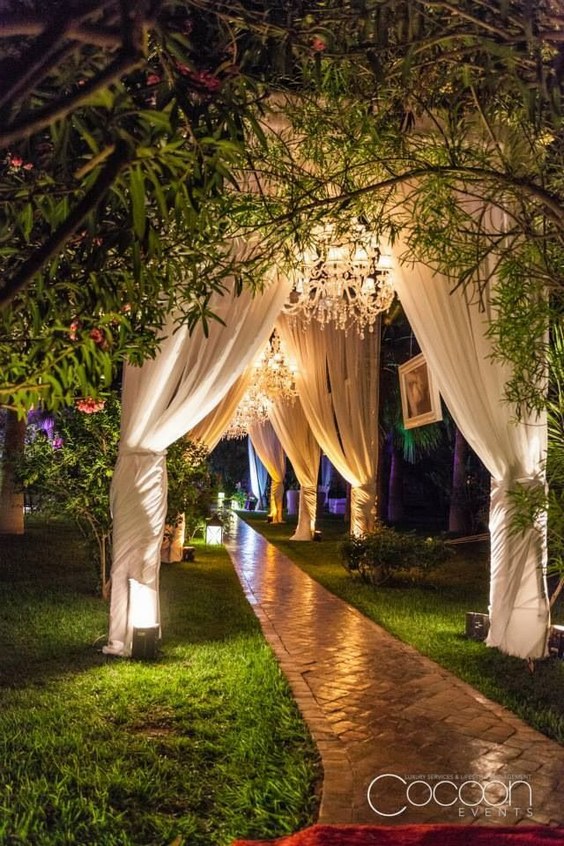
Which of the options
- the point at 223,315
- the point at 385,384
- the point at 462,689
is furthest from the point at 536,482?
the point at 385,384

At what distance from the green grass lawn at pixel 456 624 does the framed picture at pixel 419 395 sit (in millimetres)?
1968

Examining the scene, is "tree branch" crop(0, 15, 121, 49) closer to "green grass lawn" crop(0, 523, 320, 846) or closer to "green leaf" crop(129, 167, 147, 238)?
"green leaf" crop(129, 167, 147, 238)

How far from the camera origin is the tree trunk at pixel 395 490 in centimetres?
2158

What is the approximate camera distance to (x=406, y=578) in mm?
9828

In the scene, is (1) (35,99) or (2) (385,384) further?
(2) (385,384)

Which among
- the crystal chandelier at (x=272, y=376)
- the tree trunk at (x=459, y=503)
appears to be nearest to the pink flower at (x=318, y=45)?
the crystal chandelier at (x=272, y=376)

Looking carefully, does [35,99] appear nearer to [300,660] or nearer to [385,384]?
[300,660]

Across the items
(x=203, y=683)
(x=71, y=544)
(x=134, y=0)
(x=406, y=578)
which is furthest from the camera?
(x=71, y=544)

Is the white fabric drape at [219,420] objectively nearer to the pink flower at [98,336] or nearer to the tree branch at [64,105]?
the pink flower at [98,336]

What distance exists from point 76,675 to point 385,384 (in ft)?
37.1

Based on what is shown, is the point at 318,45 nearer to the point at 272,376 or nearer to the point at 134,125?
the point at 134,125

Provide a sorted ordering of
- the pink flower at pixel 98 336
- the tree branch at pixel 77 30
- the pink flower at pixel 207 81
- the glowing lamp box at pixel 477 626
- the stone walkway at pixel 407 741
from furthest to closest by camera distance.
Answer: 1. the glowing lamp box at pixel 477 626
2. the stone walkway at pixel 407 741
3. the pink flower at pixel 98 336
4. the pink flower at pixel 207 81
5. the tree branch at pixel 77 30

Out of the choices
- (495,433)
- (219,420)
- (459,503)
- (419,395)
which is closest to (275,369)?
(219,420)

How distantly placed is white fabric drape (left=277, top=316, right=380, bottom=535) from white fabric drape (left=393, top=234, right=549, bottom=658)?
493 centimetres
